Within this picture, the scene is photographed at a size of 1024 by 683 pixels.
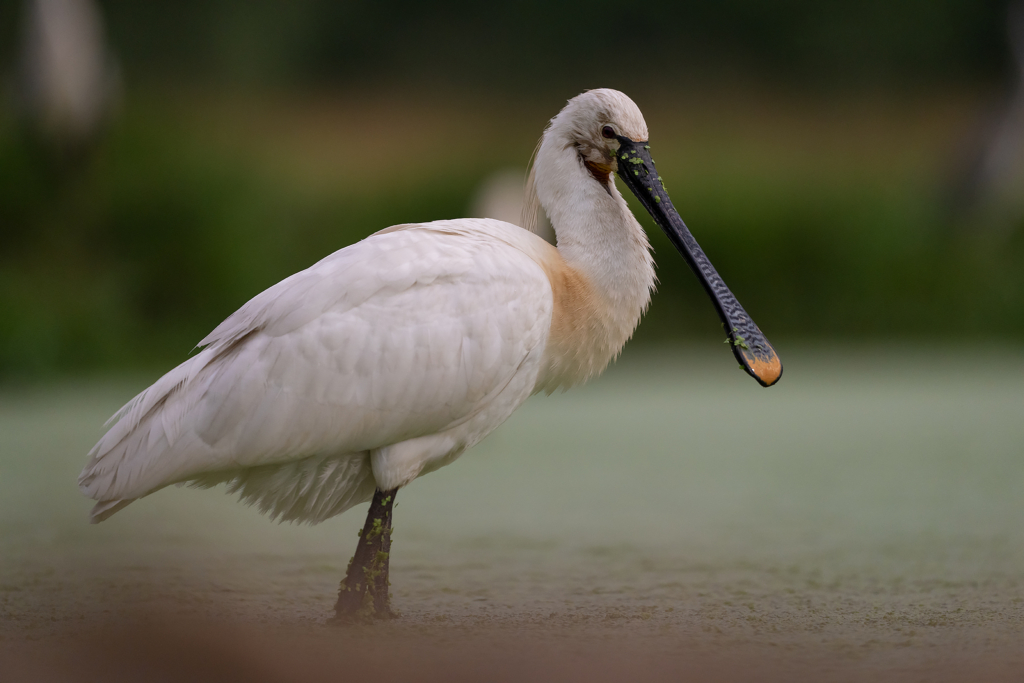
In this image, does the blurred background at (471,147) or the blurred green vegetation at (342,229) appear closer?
the blurred green vegetation at (342,229)

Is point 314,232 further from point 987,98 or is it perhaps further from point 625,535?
point 987,98

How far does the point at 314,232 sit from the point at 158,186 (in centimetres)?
125

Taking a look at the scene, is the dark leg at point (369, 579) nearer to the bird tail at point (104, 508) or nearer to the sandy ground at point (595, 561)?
the sandy ground at point (595, 561)

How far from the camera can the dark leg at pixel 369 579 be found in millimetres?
3080

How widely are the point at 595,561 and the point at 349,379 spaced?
117 cm

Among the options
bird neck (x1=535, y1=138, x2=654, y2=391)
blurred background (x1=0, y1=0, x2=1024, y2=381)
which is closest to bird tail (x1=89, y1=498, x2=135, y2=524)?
bird neck (x1=535, y1=138, x2=654, y2=391)

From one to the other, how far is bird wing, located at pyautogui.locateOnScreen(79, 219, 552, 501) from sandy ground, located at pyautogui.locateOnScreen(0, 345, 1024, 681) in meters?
0.45

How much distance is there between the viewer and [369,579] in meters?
3.08

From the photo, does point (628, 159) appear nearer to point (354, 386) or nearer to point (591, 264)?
point (591, 264)

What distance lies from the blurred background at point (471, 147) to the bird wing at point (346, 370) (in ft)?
11.6

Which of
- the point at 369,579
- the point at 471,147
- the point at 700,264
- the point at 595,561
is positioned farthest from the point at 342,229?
the point at 369,579

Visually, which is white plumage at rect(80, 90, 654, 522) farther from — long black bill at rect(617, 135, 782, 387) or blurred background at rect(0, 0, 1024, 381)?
blurred background at rect(0, 0, 1024, 381)

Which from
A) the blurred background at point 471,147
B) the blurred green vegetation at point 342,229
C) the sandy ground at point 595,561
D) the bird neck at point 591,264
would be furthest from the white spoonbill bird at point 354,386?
the blurred green vegetation at point 342,229

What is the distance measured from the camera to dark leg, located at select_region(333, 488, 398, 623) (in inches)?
121
